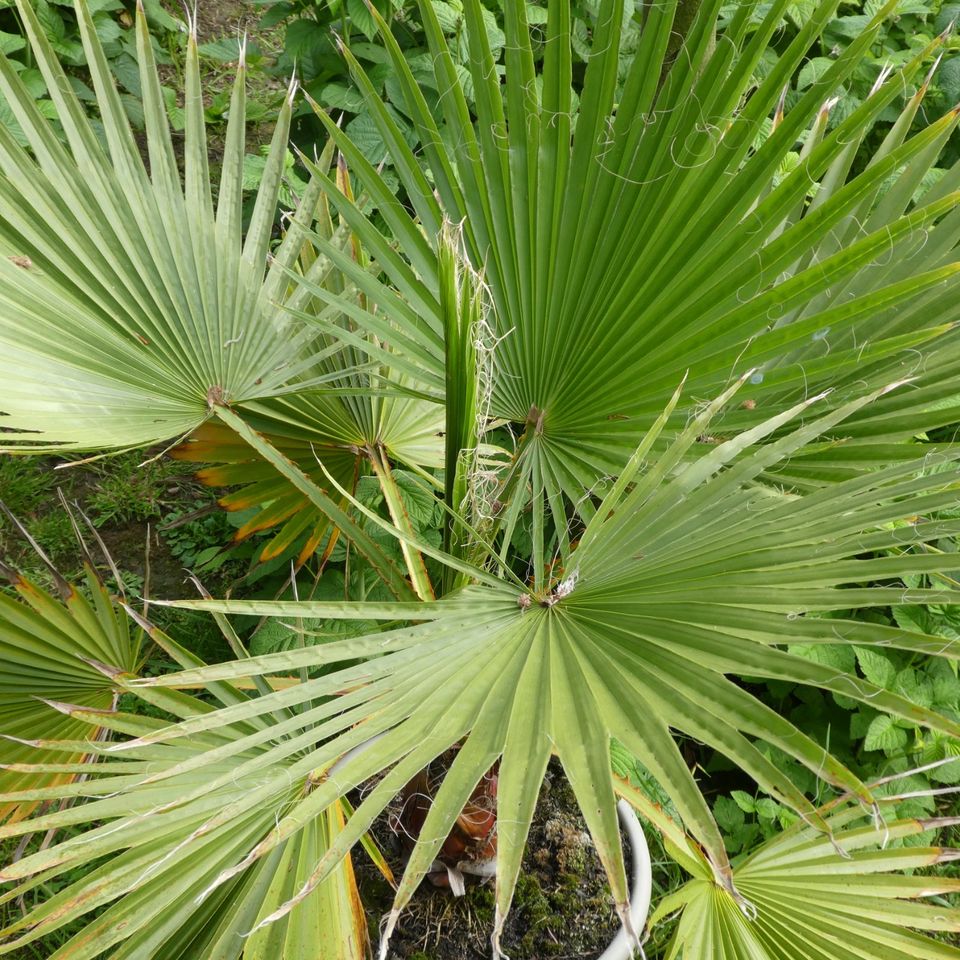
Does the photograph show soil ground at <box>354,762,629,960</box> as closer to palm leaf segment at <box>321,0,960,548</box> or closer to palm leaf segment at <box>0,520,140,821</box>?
palm leaf segment at <box>0,520,140,821</box>

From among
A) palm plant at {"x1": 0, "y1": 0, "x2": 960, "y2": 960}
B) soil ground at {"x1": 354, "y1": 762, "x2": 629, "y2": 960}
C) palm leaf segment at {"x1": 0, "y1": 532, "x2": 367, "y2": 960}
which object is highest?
palm plant at {"x1": 0, "y1": 0, "x2": 960, "y2": 960}

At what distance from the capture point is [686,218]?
0.90m

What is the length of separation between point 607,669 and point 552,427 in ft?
1.36

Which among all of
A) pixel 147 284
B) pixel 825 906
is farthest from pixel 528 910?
pixel 147 284

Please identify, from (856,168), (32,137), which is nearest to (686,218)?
(32,137)

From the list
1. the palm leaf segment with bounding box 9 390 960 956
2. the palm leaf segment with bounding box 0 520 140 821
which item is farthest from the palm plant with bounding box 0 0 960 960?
the palm leaf segment with bounding box 0 520 140 821

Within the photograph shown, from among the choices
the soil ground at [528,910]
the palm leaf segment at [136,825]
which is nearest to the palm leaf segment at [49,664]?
the palm leaf segment at [136,825]

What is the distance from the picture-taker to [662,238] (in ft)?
2.99

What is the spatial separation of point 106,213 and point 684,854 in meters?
1.04

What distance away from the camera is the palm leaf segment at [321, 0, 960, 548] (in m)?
0.82

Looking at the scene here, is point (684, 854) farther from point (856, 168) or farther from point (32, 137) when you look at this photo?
point (856, 168)

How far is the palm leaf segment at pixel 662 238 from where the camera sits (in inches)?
32.4

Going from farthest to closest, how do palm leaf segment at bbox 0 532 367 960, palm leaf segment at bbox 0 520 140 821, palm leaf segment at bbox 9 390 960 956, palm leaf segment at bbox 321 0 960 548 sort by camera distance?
1. palm leaf segment at bbox 0 520 140 821
2. palm leaf segment at bbox 321 0 960 548
3. palm leaf segment at bbox 0 532 367 960
4. palm leaf segment at bbox 9 390 960 956

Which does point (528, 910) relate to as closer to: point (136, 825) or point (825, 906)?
point (825, 906)
